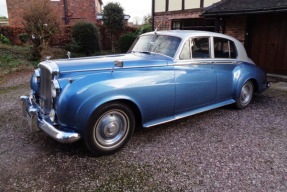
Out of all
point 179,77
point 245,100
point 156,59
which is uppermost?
point 156,59

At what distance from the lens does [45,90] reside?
3.20m

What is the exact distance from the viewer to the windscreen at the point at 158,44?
3.84 metres

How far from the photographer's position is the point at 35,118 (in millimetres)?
3066

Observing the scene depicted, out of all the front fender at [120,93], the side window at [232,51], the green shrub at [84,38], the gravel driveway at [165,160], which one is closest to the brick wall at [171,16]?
the green shrub at [84,38]

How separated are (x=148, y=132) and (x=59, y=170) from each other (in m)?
1.59

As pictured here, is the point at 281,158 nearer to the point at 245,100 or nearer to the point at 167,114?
the point at 167,114

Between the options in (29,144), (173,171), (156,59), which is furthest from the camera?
(156,59)

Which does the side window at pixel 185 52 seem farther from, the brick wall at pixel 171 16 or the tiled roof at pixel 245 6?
the brick wall at pixel 171 16

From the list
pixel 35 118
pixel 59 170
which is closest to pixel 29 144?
pixel 35 118

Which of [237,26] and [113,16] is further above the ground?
[113,16]

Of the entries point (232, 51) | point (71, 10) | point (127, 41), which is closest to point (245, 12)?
point (232, 51)

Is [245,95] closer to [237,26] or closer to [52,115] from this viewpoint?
Result: [52,115]

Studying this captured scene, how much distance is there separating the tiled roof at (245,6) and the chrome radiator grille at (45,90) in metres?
6.47

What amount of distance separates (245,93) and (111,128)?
3.45 meters
